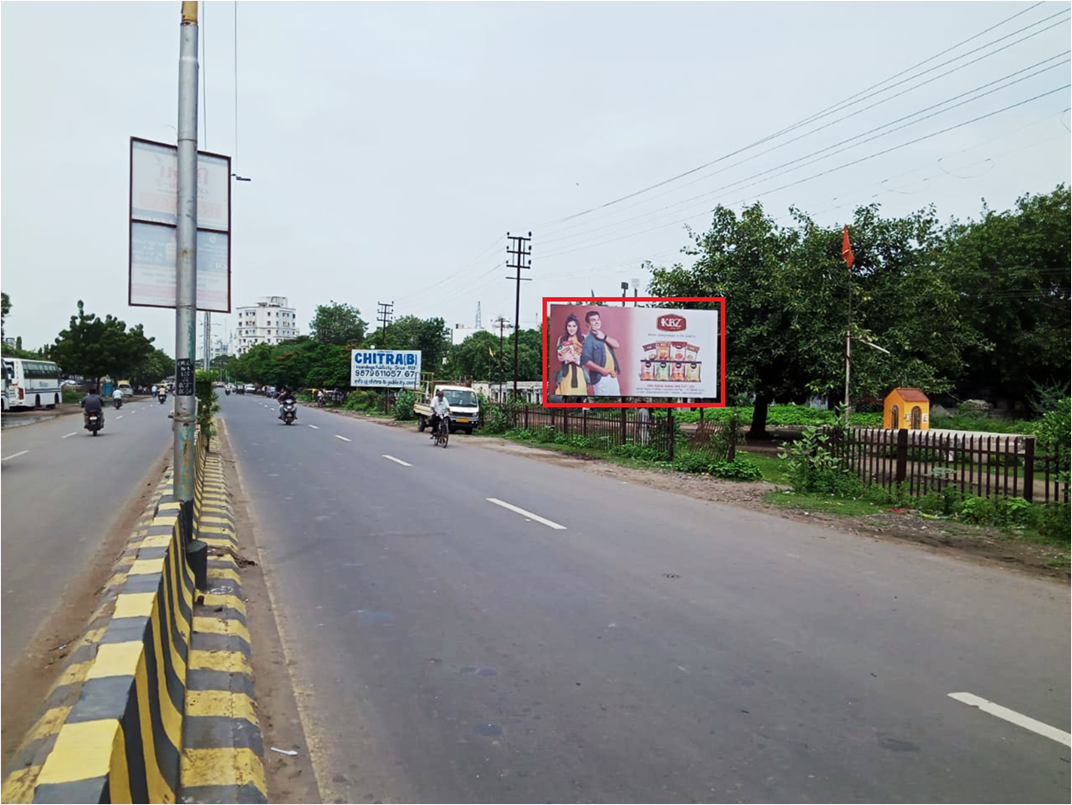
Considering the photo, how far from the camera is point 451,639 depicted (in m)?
5.27

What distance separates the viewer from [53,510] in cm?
1074

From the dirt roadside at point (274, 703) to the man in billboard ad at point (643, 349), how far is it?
12.6m

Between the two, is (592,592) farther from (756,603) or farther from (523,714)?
(523,714)

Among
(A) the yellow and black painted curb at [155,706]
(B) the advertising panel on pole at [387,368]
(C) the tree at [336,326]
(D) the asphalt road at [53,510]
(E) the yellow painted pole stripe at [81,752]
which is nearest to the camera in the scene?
(E) the yellow painted pole stripe at [81,752]

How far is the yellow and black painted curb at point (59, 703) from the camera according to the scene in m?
2.58

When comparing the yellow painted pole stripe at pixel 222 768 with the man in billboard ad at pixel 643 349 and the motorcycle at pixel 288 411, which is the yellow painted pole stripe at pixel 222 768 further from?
the motorcycle at pixel 288 411

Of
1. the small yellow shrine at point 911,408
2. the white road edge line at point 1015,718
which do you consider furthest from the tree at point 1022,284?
the white road edge line at point 1015,718

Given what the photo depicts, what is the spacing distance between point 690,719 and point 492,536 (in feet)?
16.2

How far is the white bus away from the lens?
3650 centimetres

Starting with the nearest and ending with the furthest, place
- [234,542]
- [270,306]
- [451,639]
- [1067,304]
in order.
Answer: [451,639]
[234,542]
[1067,304]
[270,306]

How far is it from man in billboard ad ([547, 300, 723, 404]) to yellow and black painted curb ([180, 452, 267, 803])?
43.4 ft

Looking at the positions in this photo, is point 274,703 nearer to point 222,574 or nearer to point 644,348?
point 222,574

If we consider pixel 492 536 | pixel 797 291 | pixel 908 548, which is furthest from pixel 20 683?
pixel 797 291

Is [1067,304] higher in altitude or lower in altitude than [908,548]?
higher
